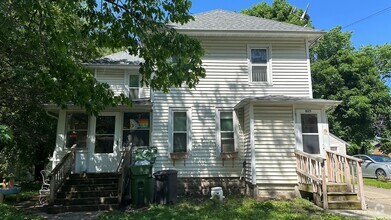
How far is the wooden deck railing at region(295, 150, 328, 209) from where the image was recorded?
25.2 ft

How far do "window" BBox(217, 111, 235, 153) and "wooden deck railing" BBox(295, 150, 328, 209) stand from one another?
7.73 feet

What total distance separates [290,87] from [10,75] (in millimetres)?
11029

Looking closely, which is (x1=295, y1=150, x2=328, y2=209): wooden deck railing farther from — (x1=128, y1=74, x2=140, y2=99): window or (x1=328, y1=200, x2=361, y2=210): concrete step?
(x1=128, y1=74, x2=140, y2=99): window

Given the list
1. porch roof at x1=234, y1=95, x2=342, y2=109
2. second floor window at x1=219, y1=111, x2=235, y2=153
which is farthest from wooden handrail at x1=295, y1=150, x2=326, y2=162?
second floor window at x1=219, y1=111, x2=235, y2=153

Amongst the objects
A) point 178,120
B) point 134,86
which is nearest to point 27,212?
point 178,120

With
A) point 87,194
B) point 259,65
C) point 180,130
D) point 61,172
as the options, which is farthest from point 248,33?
point 61,172

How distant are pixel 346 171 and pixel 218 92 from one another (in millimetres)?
5047

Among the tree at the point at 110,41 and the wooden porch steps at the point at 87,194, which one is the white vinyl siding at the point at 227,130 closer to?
the wooden porch steps at the point at 87,194

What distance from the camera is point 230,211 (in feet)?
23.5

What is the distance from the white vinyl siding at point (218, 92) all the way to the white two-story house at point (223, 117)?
1.4 inches

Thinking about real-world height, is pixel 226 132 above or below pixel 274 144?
above

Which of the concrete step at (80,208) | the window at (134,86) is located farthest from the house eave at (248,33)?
the concrete step at (80,208)

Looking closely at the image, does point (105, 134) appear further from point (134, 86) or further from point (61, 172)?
point (134, 86)

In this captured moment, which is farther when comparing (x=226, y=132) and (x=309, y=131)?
(x=226, y=132)
